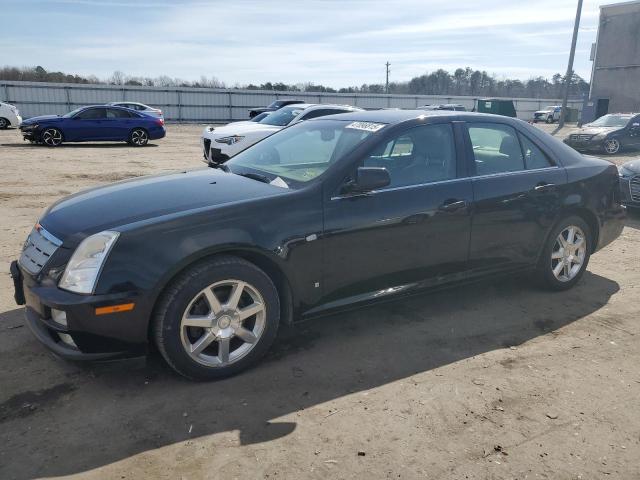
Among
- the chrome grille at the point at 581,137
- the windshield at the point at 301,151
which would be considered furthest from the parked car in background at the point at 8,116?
the windshield at the point at 301,151

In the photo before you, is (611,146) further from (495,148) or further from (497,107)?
(497,107)

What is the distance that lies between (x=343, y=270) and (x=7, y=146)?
17.9m

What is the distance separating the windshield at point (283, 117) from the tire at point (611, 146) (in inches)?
443

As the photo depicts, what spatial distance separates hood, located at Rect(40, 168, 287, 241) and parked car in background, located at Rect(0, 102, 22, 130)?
24.7 metres

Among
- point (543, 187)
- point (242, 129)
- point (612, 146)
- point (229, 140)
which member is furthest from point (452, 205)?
point (612, 146)

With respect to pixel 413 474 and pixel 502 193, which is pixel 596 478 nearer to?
pixel 413 474

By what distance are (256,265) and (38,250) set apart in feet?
4.44

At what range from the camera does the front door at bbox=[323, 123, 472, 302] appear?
373cm

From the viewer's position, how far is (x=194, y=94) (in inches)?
1522

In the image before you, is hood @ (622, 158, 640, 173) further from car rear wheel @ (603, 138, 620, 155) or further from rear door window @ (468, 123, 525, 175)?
car rear wheel @ (603, 138, 620, 155)

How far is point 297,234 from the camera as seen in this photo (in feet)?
11.5

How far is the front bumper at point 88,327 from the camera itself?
2994mm

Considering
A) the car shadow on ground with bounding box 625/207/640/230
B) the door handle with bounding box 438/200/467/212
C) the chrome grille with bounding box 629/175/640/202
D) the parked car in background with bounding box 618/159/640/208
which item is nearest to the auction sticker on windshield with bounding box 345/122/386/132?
the door handle with bounding box 438/200/467/212

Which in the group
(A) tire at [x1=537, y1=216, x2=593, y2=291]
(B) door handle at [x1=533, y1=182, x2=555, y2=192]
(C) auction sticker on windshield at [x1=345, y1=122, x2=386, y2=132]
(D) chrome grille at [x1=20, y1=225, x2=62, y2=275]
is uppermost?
(C) auction sticker on windshield at [x1=345, y1=122, x2=386, y2=132]
